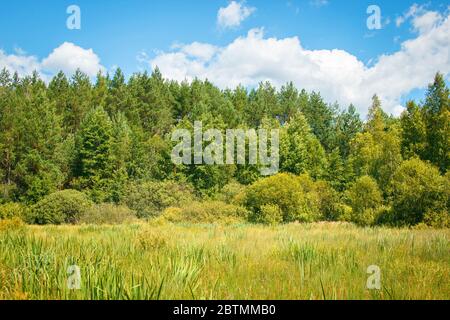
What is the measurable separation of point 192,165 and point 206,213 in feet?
61.1

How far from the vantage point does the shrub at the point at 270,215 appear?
1235 inches

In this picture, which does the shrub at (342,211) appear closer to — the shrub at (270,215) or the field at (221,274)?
the shrub at (270,215)

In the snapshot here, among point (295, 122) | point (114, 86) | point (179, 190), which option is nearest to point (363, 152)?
point (295, 122)

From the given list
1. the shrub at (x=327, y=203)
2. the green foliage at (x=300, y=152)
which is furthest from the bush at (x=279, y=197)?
the green foliage at (x=300, y=152)

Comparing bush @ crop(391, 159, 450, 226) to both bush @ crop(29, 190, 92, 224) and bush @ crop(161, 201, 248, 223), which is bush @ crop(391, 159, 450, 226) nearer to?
bush @ crop(161, 201, 248, 223)

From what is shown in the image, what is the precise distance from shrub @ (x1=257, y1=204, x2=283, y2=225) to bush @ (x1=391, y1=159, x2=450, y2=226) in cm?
920

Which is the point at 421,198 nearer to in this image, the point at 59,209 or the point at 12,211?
the point at 59,209

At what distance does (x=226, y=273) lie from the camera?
21.0 ft

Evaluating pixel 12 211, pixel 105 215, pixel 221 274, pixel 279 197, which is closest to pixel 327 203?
pixel 279 197

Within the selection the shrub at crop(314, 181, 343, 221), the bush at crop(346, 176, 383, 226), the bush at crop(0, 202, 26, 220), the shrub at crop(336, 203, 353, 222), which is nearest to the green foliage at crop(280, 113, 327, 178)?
the shrub at crop(314, 181, 343, 221)

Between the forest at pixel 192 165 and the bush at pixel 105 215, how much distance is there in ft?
0.43

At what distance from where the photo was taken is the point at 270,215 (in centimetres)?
3162

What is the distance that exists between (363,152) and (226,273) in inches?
1773
